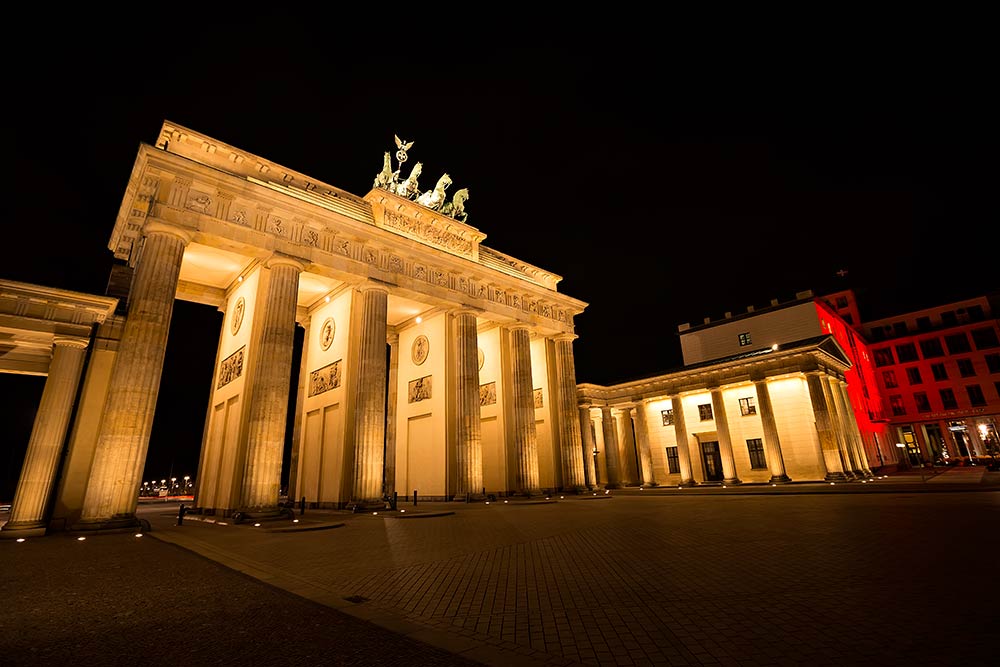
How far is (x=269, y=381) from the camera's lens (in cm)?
1864

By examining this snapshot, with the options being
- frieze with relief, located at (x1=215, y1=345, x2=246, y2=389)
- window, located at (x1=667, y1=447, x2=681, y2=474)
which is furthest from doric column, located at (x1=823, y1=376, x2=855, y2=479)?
frieze with relief, located at (x1=215, y1=345, x2=246, y2=389)

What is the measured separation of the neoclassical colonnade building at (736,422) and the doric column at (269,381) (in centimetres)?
2432

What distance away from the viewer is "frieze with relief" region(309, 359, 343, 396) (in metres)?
23.3

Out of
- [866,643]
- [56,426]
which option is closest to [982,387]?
[866,643]

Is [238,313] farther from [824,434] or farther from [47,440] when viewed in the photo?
[824,434]

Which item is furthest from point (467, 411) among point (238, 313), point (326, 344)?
point (238, 313)

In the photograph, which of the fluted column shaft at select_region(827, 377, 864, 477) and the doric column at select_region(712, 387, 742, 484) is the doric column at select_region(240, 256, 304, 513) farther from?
the fluted column shaft at select_region(827, 377, 864, 477)

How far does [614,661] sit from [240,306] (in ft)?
81.5

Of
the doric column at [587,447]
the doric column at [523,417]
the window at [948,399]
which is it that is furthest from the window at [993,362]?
the doric column at [523,417]

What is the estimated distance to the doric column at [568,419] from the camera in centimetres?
3067

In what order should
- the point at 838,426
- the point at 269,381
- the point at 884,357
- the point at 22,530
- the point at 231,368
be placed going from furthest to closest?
the point at 884,357
the point at 838,426
the point at 231,368
the point at 269,381
the point at 22,530

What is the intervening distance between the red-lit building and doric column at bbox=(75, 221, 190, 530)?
68292mm

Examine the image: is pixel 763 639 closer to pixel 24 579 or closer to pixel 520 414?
pixel 24 579

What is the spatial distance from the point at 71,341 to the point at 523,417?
21701 mm
